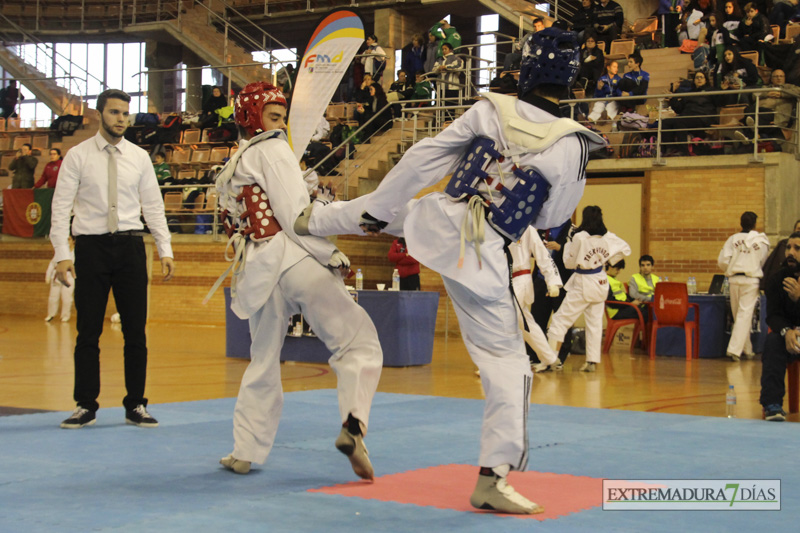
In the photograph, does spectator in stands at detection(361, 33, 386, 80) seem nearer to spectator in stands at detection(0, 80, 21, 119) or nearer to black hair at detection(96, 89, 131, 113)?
spectator in stands at detection(0, 80, 21, 119)

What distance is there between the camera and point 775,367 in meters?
6.97

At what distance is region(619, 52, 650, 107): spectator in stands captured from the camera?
1641 centimetres

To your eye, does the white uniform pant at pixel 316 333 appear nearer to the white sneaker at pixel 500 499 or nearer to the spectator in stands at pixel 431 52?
the white sneaker at pixel 500 499

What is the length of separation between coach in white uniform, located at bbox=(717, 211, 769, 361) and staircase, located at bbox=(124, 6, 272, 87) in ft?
53.0

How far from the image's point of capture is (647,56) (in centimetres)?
1842

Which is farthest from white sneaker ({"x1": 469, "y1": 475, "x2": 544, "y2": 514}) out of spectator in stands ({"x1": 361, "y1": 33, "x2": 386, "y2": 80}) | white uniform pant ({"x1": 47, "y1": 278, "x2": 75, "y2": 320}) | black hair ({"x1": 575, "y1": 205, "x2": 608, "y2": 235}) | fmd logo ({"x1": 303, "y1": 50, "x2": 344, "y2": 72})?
spectator in stands ({"x1": 361, "y1": 33, "x2": 386, "y2": 80})

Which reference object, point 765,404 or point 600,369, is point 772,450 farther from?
point 600,369

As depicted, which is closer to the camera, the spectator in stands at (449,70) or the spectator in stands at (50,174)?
the spectator in stands at (449,70)

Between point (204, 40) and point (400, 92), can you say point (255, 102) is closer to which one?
point (400, 92)

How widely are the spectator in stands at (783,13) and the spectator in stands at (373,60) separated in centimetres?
810

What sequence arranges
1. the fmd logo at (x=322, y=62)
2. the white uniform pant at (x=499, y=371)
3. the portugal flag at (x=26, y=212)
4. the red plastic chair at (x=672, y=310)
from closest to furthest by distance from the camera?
the white uniform pant at (x=499, y=371) < the fmd logo at (x=322, y=62) < the red plastic chair at (x=672, y=310) < the portugal flag at (x=26, y=212)

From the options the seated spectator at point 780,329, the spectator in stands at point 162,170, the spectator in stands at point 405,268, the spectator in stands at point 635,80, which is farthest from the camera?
the spectator in stands at point 162,170

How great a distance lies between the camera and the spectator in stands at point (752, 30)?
654 inches

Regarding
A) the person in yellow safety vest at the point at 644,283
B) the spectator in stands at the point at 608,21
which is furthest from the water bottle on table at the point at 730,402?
the spectator in stands at the point at 608,21
